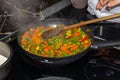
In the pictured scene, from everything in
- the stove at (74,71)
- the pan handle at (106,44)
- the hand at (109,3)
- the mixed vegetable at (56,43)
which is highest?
the hand at (109,3)

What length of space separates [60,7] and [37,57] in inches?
25.8

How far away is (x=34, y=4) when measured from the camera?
176 cm

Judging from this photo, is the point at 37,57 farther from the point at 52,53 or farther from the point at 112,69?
the point at 112,69

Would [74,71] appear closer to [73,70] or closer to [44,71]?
[73,70]

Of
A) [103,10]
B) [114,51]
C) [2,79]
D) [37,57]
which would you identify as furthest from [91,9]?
[2,79]

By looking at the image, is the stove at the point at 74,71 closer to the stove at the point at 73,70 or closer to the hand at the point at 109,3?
the stove at the point at 73,70

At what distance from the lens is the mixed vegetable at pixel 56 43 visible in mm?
1176

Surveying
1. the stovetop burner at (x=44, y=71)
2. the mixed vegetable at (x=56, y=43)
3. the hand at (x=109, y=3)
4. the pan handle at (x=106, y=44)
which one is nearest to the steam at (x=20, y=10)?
the mixed vegetable at (x=56, y=43)

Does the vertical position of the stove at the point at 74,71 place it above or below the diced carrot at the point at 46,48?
below

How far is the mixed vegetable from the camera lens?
1.18 m

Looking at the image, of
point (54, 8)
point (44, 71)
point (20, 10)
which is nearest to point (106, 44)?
point (44, 71)

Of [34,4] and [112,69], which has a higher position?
[34,4]

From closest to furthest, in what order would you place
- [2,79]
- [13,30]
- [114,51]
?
[2,79]
[114,51]
[13,30]

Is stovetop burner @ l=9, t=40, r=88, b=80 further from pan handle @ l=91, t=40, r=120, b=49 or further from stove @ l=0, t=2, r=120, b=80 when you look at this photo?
pan handle @ l=91, t=40, r=120, b=49
